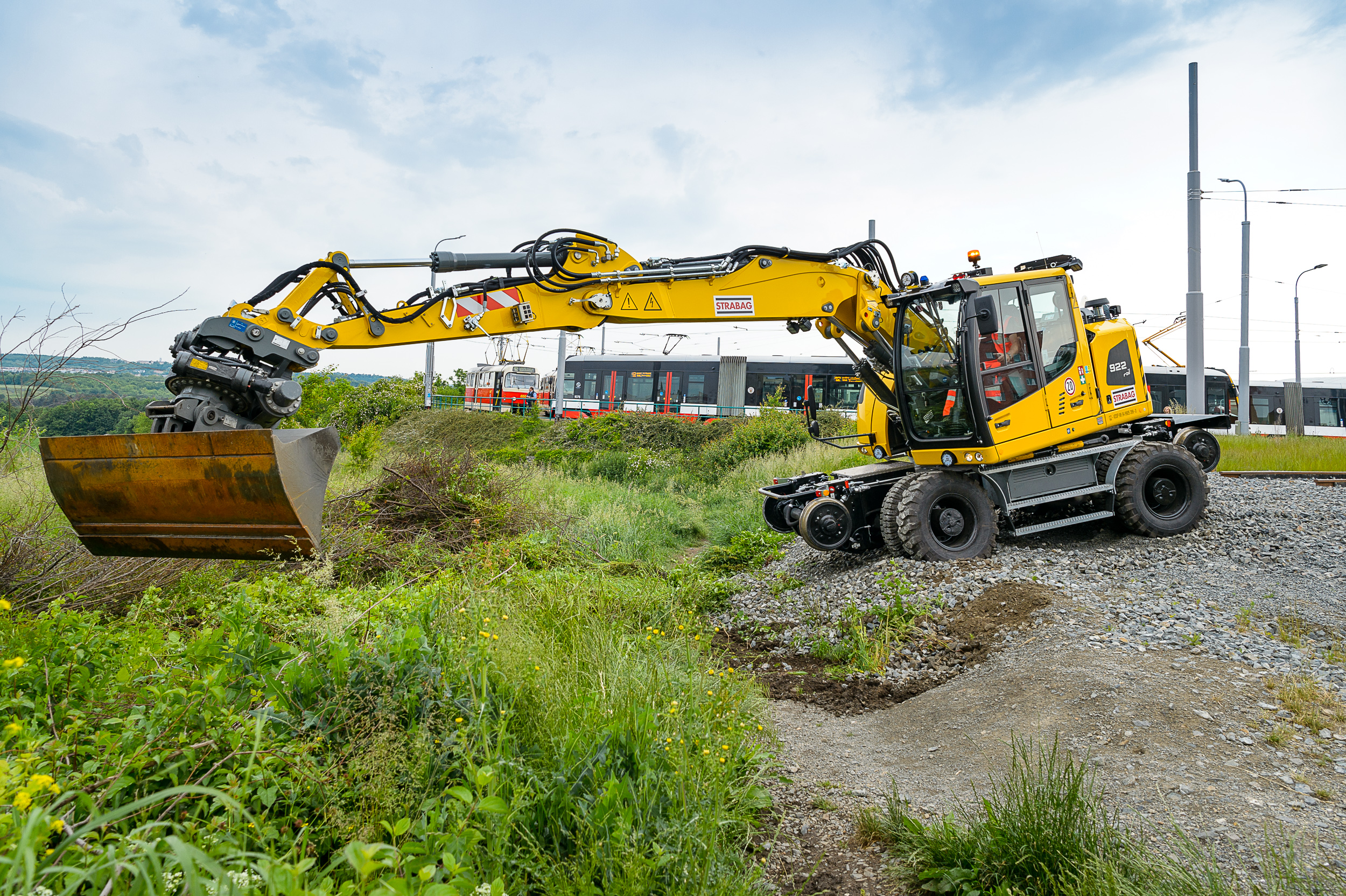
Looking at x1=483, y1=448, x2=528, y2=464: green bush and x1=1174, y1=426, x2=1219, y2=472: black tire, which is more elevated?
x1=1174, y1=426, x2=1219, y2=472: black tire

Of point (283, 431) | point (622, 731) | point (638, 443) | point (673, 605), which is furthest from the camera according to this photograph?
point (638, 443)

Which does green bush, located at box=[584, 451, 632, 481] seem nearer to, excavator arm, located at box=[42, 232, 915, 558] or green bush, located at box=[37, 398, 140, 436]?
excavator arm, located at box=[42, 232, 915, 558]

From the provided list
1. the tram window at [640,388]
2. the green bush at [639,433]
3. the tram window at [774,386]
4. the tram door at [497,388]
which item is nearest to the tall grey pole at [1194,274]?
the green bush at [639,433]

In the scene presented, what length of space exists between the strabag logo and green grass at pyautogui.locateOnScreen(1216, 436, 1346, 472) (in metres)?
11.2

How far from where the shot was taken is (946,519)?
8156 mm

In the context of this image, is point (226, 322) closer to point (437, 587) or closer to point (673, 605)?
point (437, 587)

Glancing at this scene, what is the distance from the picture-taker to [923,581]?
7.30 metres

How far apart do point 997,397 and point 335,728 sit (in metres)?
7.42

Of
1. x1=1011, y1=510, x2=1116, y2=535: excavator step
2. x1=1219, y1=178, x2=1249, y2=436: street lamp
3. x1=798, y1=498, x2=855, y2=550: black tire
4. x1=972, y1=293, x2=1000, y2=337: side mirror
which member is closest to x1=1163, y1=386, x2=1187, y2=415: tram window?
x1=1219, y1=178, x2=1249, y2=436: street lamp

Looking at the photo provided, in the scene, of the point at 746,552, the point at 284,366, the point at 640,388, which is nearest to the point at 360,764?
the point at 284,366

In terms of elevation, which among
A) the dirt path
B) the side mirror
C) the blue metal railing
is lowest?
the dirt path

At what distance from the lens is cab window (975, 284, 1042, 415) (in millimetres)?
8234

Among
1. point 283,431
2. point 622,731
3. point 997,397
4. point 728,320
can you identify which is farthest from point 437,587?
point 997,397

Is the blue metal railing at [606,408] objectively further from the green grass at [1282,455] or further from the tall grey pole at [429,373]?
the green grass at [1282,455]
